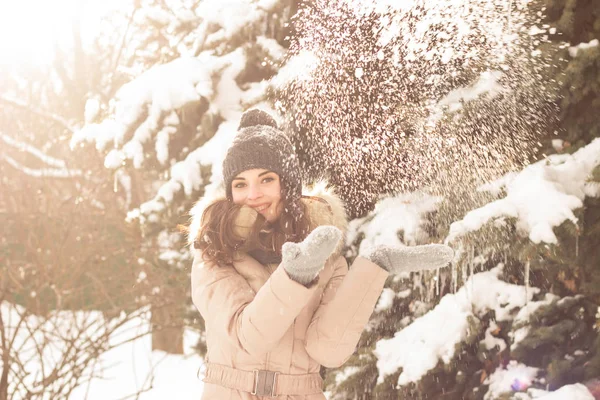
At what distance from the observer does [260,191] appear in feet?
7.80

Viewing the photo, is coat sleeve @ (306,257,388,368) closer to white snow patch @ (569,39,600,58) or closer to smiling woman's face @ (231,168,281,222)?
smiling woman's face @ (231,168,281,222)

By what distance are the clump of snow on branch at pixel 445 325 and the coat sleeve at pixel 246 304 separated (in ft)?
5.23

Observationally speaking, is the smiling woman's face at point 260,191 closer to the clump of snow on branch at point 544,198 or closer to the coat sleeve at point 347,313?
the coat sleeve at point 347,313

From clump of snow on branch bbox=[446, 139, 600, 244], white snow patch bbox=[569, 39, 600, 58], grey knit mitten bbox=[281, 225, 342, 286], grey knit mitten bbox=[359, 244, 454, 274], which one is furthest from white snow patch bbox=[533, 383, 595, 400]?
white snow patch bbox=[569, 39, 600, 58]

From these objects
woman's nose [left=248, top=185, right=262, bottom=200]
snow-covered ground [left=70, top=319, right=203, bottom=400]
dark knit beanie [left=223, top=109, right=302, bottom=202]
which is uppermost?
dark knit beanie [left=223, top=109, right=302, bottom=202]

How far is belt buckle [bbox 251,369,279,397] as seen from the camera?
2.02 m

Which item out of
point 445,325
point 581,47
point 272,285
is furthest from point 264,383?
point 581,47

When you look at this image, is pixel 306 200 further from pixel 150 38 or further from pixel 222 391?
pixel 150 38

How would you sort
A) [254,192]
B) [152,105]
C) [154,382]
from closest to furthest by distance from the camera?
1. [254,192]
2. [152,105]
3. [154,382]

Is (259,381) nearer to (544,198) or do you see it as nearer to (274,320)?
(274,320)

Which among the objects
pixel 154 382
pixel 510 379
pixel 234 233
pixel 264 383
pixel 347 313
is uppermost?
pixel 234 233

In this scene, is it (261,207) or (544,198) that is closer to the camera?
(261,207)

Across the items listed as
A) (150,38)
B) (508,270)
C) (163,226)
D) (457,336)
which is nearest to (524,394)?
(457,336)

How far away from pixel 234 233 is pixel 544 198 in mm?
1480
